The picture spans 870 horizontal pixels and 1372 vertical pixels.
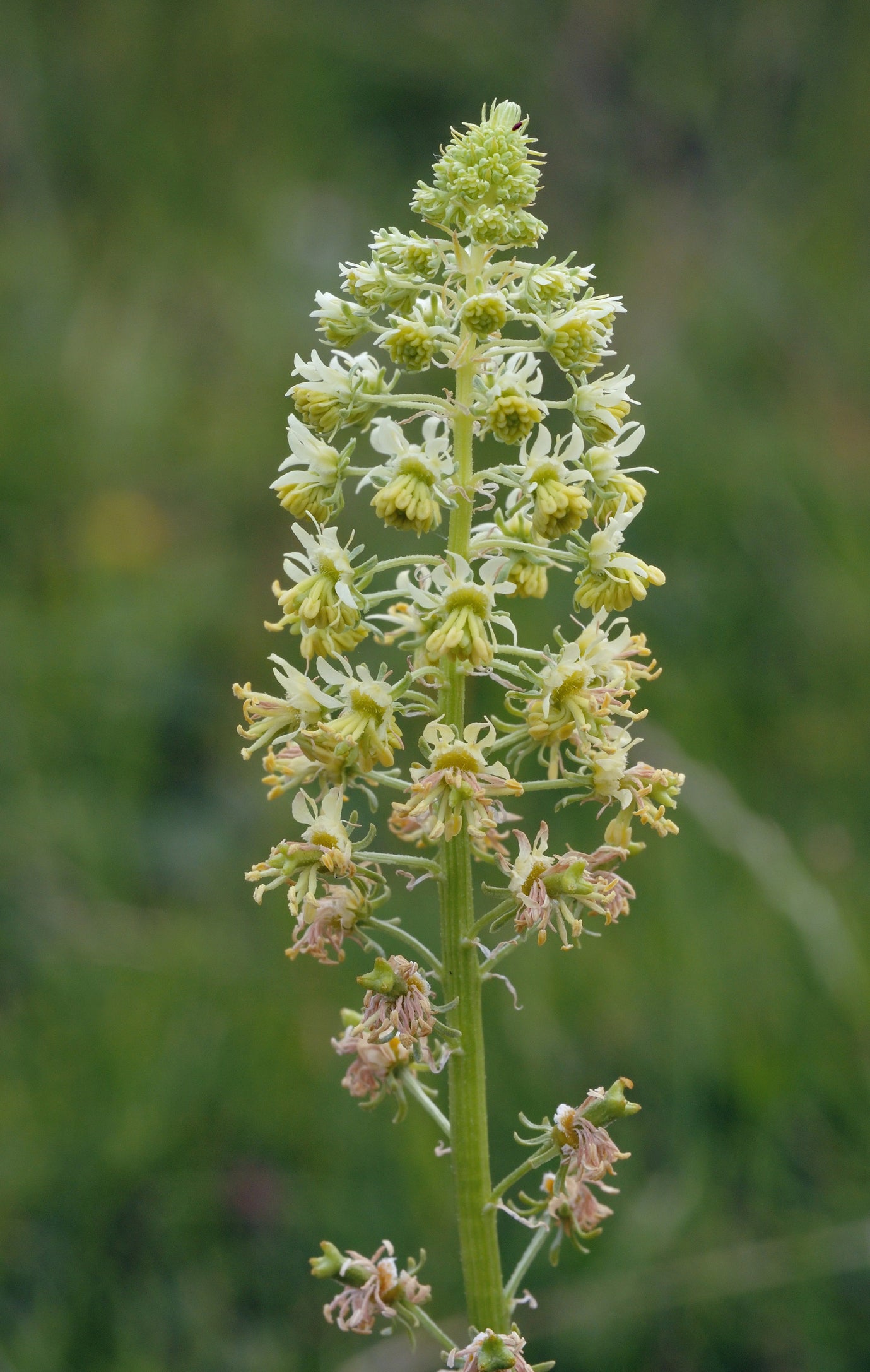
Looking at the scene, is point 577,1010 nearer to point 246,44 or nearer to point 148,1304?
point 148,1304

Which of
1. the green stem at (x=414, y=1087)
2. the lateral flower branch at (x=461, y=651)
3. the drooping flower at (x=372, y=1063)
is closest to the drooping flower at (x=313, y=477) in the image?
the lateral flower branch at (x=461, y=651)

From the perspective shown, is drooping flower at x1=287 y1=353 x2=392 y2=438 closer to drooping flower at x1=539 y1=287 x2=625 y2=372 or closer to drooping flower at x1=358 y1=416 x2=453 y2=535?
drooping flower at x1=358 y1=416 x2=453 y2=535

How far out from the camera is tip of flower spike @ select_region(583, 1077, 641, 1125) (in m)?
2.79

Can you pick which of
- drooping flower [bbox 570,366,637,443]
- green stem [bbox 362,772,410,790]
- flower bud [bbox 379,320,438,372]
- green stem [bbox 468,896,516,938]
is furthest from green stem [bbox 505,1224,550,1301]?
flower bud [bbox 379,320,438,372]

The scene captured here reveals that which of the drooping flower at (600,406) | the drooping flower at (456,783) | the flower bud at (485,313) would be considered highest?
the flower bud at (485,313)

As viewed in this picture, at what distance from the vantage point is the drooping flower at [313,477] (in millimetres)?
2834

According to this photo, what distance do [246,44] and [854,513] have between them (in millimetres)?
9043

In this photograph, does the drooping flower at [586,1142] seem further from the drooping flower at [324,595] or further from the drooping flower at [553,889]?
the drooping flower at [324,595]

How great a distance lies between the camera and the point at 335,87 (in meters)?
13.4


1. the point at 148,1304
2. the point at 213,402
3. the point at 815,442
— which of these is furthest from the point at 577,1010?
the point at 213,402

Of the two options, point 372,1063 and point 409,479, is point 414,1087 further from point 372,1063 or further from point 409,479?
point 409,479

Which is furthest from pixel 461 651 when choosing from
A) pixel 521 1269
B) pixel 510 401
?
pixel 521 1269

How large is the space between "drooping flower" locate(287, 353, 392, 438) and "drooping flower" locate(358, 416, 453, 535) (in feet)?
0.21

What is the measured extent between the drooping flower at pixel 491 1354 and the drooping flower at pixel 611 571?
5.20 ft
